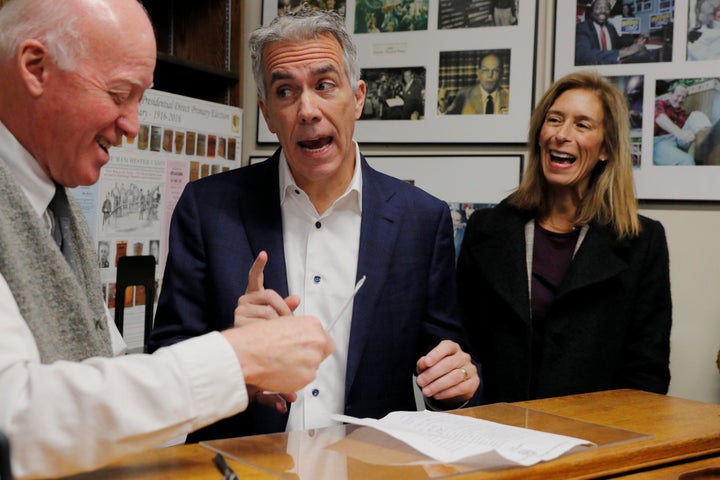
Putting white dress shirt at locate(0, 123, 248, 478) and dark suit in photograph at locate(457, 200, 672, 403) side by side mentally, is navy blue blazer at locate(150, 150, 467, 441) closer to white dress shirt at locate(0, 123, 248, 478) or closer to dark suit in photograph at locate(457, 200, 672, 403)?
dark suit in photograph at locate(457, 200, 672, 403)

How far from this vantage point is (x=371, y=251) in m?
1.86

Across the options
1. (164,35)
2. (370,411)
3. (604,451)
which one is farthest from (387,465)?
(164,35)

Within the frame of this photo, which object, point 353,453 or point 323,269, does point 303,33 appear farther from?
point 353,453

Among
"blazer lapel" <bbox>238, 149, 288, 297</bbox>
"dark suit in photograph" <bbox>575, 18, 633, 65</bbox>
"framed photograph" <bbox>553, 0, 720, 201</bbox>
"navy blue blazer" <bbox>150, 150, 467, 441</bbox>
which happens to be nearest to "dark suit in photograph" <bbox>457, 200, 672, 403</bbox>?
"navy blue blazer" <bbox>150, 150, 467, 441</bbox>

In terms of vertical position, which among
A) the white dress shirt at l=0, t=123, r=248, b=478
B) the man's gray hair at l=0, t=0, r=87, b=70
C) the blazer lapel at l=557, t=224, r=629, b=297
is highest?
the man's gray hair at l=0, t=0, r=87, b=70

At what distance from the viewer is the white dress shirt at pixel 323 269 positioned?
1776mm

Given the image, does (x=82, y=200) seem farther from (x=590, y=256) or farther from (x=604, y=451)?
(x=604, y=451)

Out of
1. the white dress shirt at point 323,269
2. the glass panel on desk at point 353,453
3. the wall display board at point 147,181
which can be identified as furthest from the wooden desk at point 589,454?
the wall display board at point 147,181

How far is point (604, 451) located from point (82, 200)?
2.21 meters

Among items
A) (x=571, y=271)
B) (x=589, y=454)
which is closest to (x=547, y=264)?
(x=571, y=271)

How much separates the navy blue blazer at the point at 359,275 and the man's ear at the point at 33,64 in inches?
29.1

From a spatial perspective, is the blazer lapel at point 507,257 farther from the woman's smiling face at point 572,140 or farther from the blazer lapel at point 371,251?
the blazer lapel at point 371,251

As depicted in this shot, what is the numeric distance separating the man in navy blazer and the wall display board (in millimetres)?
1171

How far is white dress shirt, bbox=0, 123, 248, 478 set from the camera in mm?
881
